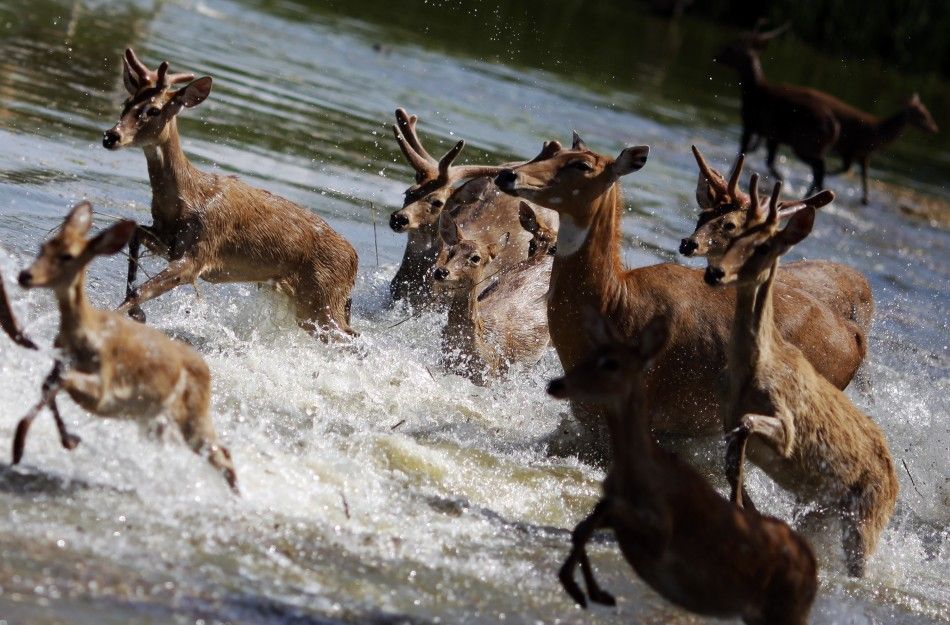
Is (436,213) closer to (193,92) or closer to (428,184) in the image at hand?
(428,184)

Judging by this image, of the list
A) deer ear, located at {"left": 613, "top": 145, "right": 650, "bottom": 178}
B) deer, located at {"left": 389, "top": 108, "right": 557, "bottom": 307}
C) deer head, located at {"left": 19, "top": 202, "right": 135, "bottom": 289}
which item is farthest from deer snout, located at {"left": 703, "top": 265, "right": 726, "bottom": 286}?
deer head, located at {"left": 19, "top": 202, "right": 135, "bottom": 289}

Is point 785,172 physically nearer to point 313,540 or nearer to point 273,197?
point 273,197

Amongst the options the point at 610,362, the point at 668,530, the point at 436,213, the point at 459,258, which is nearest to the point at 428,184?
the point at 436,213

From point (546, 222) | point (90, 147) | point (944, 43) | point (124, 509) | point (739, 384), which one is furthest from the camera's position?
point (944, 43)

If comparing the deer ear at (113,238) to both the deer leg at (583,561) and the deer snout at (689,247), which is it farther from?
the deer snout at (689,247)

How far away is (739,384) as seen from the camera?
7781mm

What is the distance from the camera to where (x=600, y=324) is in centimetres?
611

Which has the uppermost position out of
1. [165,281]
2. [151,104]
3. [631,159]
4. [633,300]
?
[631,159]

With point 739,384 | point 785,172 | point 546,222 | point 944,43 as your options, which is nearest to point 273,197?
point 546,222

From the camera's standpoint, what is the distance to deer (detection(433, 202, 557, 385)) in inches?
395

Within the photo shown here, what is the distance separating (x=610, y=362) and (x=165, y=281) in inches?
144

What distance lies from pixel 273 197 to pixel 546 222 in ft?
7.96

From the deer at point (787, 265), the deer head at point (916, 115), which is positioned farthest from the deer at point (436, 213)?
the deer head at point (916, 115)

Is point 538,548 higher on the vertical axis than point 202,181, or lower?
lower
